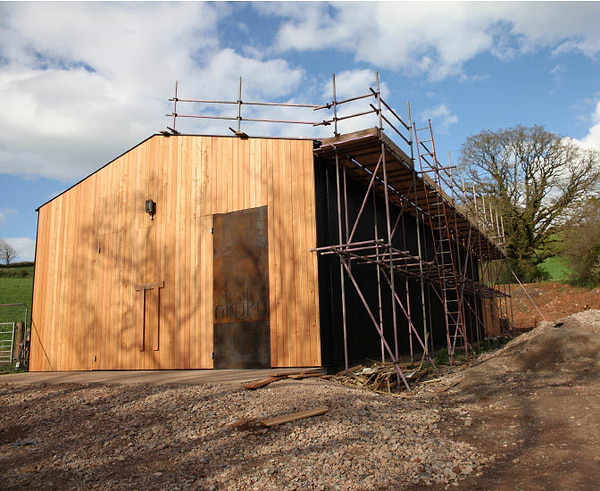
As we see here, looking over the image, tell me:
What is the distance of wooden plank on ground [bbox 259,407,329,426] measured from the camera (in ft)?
18.5

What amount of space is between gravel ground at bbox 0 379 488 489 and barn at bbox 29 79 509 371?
7.51 feet

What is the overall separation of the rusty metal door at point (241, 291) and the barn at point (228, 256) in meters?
0.03

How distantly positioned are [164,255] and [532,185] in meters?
25.4

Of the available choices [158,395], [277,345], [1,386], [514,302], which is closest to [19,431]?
[158,395]

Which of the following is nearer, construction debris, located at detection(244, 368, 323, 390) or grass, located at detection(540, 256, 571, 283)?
construction debris, located at detection(244, 368, 323, 390)

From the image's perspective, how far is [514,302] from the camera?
28375 mm

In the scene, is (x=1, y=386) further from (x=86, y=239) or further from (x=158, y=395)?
(x=86, y=239)

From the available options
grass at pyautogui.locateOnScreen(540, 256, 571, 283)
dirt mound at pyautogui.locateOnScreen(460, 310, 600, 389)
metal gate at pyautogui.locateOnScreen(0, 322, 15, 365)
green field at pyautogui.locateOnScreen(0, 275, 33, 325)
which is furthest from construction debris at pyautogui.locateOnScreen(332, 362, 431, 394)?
grass at pyautogui.locateOnScreen(540, 256, 571, 283)

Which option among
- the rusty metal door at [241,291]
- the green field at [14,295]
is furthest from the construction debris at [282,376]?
the green field at [14,295]

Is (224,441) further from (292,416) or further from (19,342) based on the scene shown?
(19,342)

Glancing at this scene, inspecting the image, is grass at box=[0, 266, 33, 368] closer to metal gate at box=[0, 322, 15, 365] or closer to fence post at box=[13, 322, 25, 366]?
metal gate at box=[0, 322, 15, 365]

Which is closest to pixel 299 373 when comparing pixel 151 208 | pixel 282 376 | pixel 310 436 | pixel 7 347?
pixel 282 376

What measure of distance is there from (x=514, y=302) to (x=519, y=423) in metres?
24.8

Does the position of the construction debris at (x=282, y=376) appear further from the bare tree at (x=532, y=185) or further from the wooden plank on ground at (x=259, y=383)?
the bare tree at (x=532, y=185)
